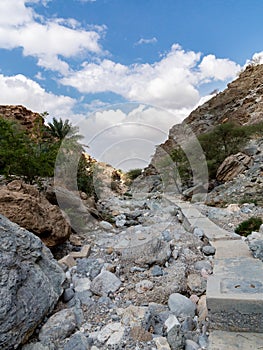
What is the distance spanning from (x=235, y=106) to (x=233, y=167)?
17.8 meters

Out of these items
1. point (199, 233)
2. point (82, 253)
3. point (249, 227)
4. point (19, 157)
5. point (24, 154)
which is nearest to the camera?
point (82, 253)

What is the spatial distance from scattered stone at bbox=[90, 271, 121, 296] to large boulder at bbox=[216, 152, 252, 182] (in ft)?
31.7

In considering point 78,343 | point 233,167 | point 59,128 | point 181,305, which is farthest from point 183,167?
point 78,343

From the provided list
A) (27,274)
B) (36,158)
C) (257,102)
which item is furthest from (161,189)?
(27,274)

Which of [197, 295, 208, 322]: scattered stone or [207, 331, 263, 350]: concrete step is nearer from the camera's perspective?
[207, 331, 263, 350]: concrete step

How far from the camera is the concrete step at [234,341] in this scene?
72.4 inches

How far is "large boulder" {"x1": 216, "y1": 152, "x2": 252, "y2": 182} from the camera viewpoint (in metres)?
11.7

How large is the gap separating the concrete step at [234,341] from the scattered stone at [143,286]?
890mm

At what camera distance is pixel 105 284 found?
9.40 ft

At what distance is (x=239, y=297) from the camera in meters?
1.99

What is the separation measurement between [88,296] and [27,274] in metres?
0.76

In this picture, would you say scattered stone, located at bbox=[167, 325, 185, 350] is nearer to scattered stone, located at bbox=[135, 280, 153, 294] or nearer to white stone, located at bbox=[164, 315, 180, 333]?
white stone, located at bbox=[164, 315, 180, 333]

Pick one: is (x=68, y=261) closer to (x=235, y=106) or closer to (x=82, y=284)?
(x=82, y=284)

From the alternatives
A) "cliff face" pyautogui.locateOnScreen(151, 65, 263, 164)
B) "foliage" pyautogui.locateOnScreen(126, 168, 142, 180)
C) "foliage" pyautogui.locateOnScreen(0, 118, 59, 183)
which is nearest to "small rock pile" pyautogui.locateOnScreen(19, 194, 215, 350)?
"foliage" pyautogui.locateOnScreen(0, 118, 59, 183)
